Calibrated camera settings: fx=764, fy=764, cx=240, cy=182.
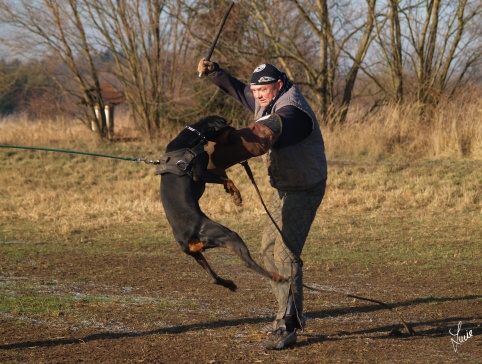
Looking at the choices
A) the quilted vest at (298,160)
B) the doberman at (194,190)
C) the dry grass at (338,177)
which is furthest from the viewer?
the dry grass at (338,177)

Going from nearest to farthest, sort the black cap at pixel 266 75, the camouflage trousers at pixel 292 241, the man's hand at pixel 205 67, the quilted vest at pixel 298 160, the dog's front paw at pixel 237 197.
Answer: the dog's front paw at pixel 237 197 < the quilted vest at pixel 298 160 < the black cap at pixel 266 75 < the camouflage trousers at pixel 292 241 < the man's hand at pixel 205 67

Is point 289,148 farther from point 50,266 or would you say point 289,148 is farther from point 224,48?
point 224,48

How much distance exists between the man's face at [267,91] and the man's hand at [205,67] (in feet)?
2.38

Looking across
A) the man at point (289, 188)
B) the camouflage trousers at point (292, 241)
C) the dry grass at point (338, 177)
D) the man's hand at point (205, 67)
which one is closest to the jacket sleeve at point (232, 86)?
the man's hand at point (205, 67)

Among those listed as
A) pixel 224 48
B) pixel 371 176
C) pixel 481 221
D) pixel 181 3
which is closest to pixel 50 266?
pixel 481 221

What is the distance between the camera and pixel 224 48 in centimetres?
2022

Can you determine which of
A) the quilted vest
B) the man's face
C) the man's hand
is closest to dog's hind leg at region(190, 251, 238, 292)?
the quilted vest

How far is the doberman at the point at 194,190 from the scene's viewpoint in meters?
4.36

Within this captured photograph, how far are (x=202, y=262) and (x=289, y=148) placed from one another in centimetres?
96

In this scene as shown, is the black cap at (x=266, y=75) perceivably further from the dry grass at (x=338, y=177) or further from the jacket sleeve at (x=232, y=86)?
the dry grass at (x=338, y=177)

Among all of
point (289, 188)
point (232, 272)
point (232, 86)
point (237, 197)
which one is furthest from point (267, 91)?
point (232, 272)

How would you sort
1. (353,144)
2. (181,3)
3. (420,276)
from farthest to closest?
1. (181,3)
2. (353,144)
3. (420,276)

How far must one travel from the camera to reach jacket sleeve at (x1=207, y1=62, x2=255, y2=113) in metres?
5.75

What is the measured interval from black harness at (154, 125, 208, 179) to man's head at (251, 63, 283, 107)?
0.81 metres
